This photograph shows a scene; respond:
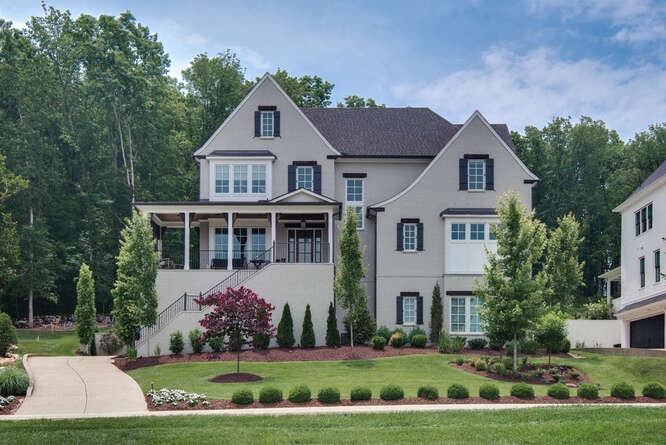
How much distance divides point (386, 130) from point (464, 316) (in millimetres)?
10800

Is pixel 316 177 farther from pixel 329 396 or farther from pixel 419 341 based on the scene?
pixel 329 396

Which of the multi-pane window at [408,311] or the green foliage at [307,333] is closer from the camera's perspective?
the green foliage at [307,333]

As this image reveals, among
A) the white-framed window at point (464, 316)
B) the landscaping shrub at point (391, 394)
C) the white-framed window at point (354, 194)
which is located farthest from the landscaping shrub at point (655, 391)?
the white-framed window at point (354, 194)

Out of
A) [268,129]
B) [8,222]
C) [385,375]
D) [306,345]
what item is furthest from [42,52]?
[385,375]

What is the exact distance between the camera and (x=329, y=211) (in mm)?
38562

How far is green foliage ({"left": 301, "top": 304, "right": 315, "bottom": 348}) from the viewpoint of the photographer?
3603 centimetres

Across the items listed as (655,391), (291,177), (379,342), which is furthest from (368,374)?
(291,177)

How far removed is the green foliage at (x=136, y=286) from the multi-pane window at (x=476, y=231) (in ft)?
46.0

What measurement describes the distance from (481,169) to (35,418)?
81.8 feet

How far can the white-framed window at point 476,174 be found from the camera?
1549 inches

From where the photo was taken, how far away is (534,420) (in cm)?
1866

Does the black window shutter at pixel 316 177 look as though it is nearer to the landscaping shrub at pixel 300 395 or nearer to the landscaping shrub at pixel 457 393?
the landscaping shrub at pixel 457 393

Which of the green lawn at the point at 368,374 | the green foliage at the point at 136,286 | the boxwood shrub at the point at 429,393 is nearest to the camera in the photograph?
the boxwood shrub at the point at 429,393

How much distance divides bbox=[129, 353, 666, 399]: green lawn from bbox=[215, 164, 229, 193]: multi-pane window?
11.0 m
